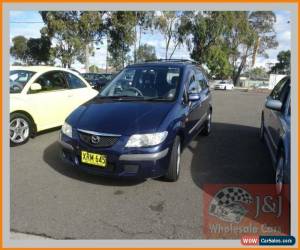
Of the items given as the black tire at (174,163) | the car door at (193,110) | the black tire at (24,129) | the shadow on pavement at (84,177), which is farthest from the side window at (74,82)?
the black tire at (174,163)

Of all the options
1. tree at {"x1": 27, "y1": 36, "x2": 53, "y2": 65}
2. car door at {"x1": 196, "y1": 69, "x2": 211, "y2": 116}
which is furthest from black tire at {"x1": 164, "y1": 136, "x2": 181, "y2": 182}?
tree at {"x1": 27, "y1": 36, "x2": 53, "y2": 65}

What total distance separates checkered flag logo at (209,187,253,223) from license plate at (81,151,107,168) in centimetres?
146

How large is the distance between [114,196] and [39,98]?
3532 mm

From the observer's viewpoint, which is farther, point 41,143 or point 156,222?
point 41,143

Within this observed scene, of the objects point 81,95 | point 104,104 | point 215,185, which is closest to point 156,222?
point 215,185

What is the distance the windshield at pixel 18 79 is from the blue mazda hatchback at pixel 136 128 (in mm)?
2130

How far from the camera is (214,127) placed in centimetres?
857

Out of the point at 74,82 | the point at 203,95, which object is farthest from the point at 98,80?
the point at 203,95

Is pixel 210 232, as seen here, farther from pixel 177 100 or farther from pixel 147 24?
pixel 147 24

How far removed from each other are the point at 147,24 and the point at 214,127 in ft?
88.9

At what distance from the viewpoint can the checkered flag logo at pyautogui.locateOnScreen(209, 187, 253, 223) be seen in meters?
3.67

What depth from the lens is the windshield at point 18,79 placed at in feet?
21.5

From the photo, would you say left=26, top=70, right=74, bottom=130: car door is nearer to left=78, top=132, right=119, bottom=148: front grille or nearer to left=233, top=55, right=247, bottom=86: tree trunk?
left=78, top=132, right=119, bottom=148: front grille

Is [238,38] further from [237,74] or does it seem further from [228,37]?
[237,74]
